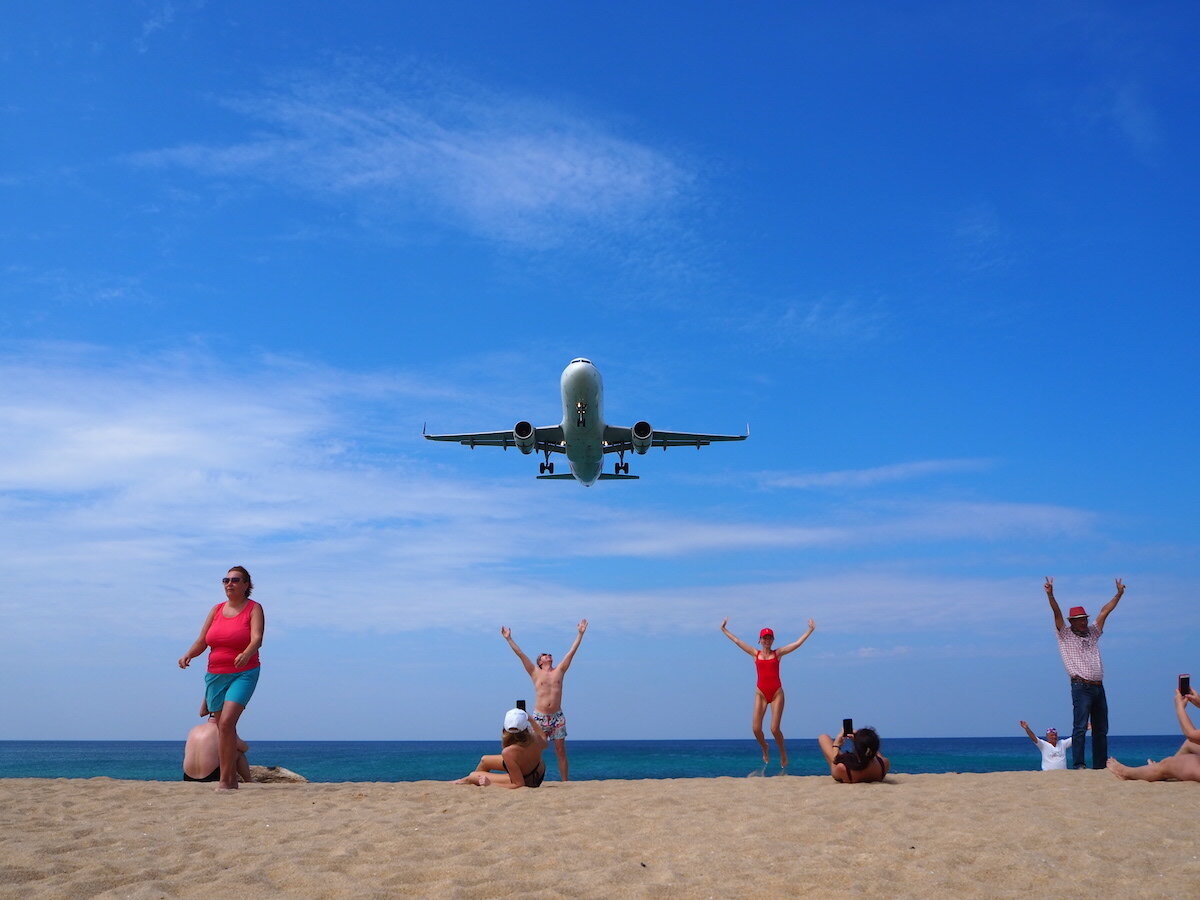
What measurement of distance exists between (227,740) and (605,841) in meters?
4.51

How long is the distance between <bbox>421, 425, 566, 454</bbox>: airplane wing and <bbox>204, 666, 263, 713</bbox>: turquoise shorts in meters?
21.4

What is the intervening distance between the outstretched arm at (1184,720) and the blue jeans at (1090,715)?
70.0 inches

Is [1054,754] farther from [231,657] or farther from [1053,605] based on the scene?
[231,657]

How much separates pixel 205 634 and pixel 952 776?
27.1 ft

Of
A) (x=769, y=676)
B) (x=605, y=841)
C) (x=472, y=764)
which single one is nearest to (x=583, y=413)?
(x=769, y=676)

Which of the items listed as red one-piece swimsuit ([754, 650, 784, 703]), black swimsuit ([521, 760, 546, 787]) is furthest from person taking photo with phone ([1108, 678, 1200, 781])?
black swimsuit ([521, 760, 546, 787])

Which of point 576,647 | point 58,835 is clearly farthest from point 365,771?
point 58,835

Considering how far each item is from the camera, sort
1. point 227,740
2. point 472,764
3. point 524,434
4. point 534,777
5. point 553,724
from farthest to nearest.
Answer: point 472,764
point 524,434
point 553,724
point 534,777
point 227,740

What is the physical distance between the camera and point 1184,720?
343 inches

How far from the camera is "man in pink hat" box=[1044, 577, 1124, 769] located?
10.6 meters

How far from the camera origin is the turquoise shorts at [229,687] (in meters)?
8.35

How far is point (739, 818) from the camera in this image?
657cm

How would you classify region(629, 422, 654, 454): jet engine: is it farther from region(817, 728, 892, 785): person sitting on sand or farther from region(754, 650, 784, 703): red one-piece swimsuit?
region(817, 728, 892, 785): person sitting on sand

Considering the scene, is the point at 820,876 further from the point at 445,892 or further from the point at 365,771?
the point at 365,771
